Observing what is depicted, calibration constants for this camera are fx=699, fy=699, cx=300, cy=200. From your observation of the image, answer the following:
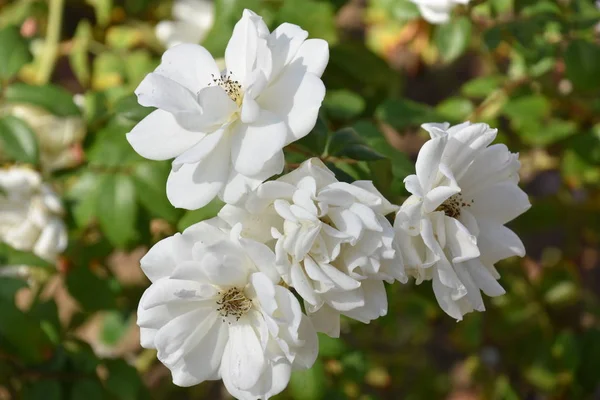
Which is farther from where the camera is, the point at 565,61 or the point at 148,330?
the point at 565,61

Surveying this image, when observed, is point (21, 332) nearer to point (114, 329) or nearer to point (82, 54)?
point (114, 329)

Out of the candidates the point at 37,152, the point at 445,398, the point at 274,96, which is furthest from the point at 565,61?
the point at 445,398

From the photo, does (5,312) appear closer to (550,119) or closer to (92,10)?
(550,119)

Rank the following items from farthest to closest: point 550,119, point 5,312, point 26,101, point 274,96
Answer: point 550,119 → point 26,101 → point 5,312 → point 274,96

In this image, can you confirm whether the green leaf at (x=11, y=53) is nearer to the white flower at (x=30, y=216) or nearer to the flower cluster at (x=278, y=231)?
the white flower at (x=30, y=216)

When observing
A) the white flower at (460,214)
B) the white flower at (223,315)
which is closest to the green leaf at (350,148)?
the white flower at (460,214)

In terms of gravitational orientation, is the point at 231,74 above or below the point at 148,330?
above

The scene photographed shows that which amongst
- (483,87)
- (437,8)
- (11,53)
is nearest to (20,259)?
(11,53)
